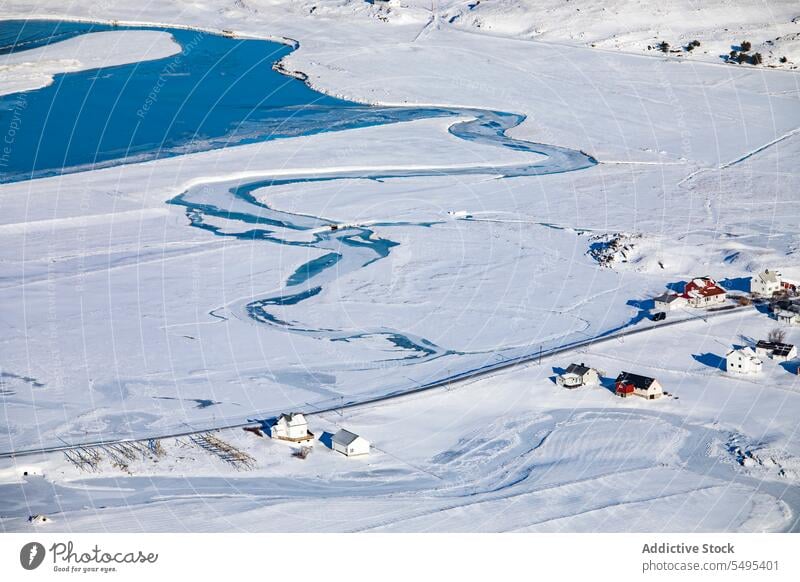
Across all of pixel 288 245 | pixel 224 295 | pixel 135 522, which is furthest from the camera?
pixel 288 245

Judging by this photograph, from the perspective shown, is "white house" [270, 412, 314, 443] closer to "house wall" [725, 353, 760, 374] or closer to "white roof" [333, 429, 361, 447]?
"white roof" [333, 429, 361, 447]

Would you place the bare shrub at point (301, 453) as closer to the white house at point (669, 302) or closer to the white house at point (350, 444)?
the white house at point (350, 444)

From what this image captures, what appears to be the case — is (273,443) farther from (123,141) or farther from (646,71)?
Answer: (646,71)

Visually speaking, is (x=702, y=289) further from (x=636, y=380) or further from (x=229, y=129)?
(x=229, y=129)

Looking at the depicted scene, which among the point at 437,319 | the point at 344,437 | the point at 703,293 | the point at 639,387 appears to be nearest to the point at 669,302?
the point at 703,293

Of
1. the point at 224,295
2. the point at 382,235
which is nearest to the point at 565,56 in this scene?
the point at 382,235

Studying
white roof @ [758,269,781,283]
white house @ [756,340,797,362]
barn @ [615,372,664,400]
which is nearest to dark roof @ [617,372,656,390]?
barn @ [615,372,664,400]
